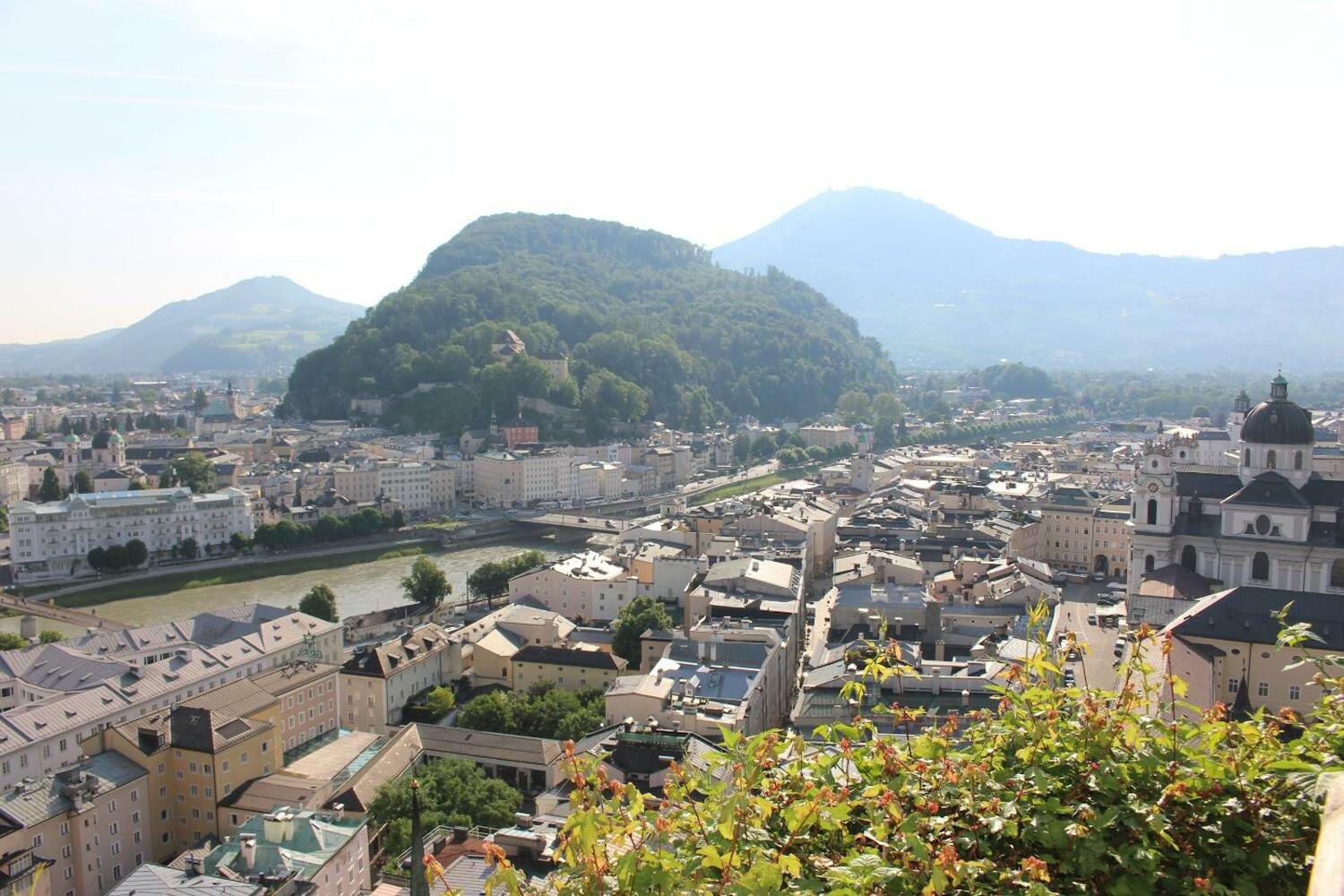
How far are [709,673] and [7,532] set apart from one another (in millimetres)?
23379

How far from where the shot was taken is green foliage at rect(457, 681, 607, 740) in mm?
10914

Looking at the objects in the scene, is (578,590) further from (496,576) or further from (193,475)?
(193,475)

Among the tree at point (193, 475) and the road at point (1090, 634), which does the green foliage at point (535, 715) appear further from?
the tree at point (193, 475)

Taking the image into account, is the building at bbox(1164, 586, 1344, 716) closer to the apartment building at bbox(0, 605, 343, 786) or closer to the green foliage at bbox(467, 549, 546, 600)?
the apartment building at bbox(0, 605, 343, 786)

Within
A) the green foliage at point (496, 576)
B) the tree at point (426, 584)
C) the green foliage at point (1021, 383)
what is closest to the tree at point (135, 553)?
the tree at point (426, 584)

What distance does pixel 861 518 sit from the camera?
22.3m

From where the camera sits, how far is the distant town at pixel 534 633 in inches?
336

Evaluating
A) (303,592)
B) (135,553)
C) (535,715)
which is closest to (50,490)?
(135,553)

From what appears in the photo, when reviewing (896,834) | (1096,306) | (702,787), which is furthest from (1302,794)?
(1096,306)

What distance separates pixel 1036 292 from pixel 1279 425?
510 feet

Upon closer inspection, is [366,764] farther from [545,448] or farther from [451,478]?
[545,448]

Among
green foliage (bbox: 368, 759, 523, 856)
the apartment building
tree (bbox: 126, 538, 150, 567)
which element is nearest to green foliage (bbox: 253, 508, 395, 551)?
tree (bbox: 126, 538, 150, 567)

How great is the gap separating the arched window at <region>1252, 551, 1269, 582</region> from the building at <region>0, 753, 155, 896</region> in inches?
575

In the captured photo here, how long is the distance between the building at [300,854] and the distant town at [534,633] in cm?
3
